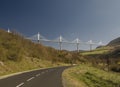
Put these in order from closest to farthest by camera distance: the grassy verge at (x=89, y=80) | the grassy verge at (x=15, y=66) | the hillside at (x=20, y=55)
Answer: the grassy verge at (x=89, y=80) < the grassy verge at (x=15, y=66) < the hillside at (x=20, y=55)

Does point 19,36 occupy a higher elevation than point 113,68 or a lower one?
higher

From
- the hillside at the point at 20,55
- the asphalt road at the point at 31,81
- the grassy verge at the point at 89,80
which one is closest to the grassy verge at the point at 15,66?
the hillside at the point at 20,55

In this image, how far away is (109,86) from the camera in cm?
2411

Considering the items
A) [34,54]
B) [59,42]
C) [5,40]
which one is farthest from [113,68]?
[59,42]

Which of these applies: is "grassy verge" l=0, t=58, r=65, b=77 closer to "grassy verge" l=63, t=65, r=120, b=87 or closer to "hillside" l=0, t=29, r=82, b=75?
"hillside" l=0, t=29, r=82, b=75

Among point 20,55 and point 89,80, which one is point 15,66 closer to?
point 20,55

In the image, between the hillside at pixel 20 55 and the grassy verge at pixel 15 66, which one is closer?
the grassy verge at pixel 15 66

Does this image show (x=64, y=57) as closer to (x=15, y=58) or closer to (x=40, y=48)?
(x=40, y=48)

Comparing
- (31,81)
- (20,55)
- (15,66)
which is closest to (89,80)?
(31,81)

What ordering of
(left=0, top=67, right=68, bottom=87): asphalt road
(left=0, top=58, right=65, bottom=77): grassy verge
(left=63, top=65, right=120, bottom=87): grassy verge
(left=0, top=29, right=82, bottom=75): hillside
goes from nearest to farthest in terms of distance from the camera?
(left=0, top=67, right=68, bottom=87): asphalt road
(left=63, top=65, right=120, bottom=87): grassy verge
(left=0, top=58, right=65, bottom=77): grassy verge
(left=0, top=29, right=82, bottom=75): hillside

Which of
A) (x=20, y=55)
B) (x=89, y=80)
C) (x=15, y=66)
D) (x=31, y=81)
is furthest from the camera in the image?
(x=20, y=55)

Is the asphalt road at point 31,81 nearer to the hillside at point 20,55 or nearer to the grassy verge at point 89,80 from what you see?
the grassy verge at point 89,80

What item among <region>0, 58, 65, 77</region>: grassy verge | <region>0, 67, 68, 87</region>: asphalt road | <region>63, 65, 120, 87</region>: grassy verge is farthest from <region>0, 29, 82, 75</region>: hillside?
<region>63, 65, 120, 87</region>: grassy verge

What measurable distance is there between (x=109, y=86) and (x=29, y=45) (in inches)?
1623
